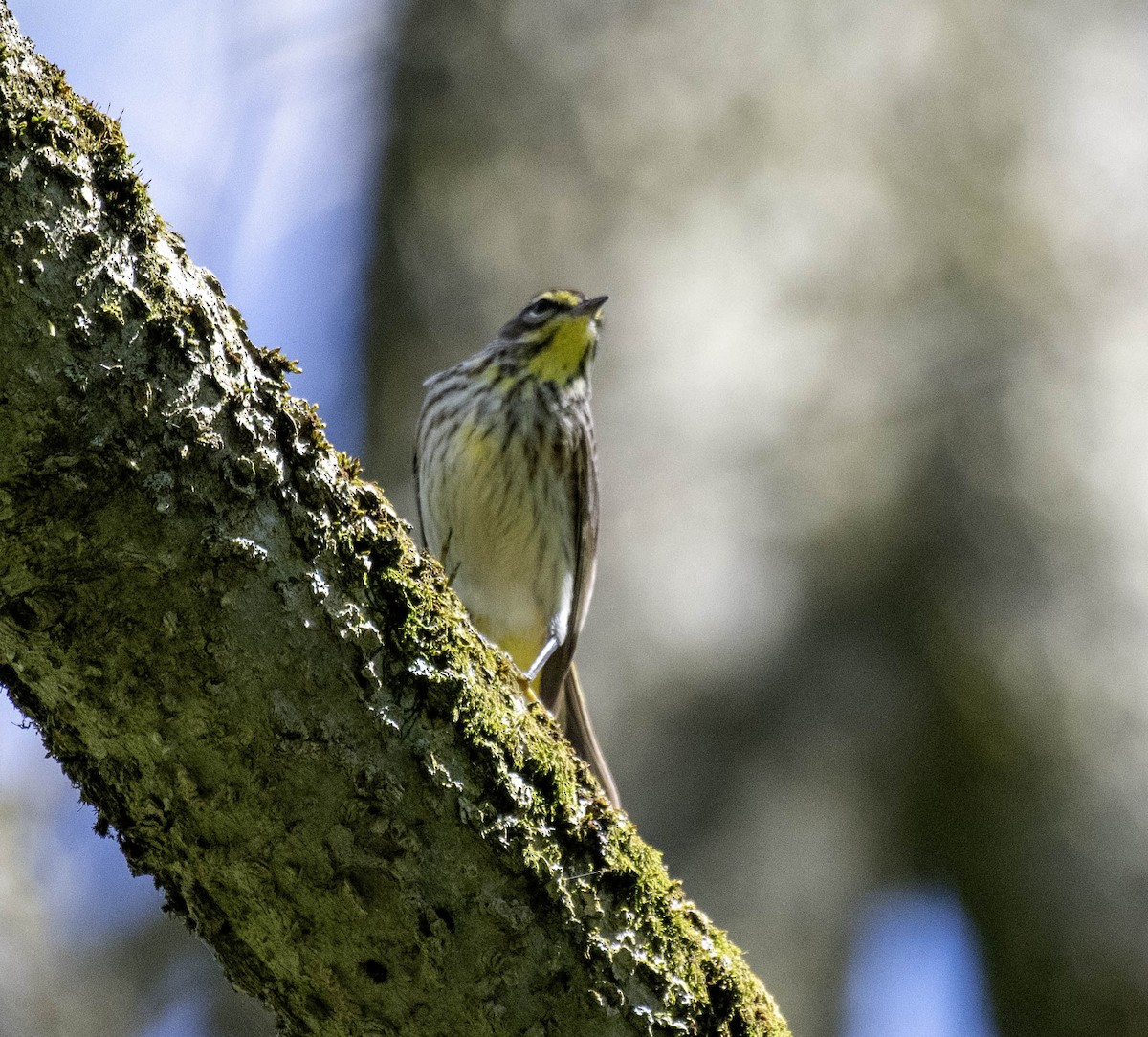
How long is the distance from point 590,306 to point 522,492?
975mm

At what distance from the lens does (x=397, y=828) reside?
7.19 feet

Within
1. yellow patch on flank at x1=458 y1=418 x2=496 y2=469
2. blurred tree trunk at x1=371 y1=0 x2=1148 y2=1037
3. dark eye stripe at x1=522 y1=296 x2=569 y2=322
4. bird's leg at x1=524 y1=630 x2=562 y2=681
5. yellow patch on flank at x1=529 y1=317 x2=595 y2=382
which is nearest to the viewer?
bird's leg at x1=524 y1=630 x2=562 y2=681

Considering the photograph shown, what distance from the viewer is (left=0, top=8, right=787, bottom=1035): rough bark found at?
196 cm

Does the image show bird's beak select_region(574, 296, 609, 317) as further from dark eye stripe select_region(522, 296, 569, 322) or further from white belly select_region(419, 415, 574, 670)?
white belly select_region(419, 415, 574, 670)

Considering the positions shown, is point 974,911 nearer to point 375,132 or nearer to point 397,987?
point 397,987

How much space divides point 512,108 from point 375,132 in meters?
0.90

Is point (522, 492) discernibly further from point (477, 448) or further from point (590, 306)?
point (590, 306)

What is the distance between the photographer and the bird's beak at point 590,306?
6.08m

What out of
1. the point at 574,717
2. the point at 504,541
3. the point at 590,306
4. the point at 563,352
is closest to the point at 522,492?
the point at 504,541

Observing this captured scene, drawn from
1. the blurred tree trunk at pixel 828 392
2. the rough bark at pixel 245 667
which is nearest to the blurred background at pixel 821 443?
the blurred tree trunk at pixel 828 392

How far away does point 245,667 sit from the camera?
2.09 m

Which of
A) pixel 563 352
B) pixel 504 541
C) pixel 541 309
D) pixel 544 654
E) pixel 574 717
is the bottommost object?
pixel 574 717

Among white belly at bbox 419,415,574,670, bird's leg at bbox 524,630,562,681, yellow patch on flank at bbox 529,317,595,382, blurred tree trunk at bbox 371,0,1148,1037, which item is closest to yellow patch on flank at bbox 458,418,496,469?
white belly at bbox 419,415,574,670

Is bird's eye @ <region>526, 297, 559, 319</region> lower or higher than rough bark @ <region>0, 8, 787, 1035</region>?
higher
